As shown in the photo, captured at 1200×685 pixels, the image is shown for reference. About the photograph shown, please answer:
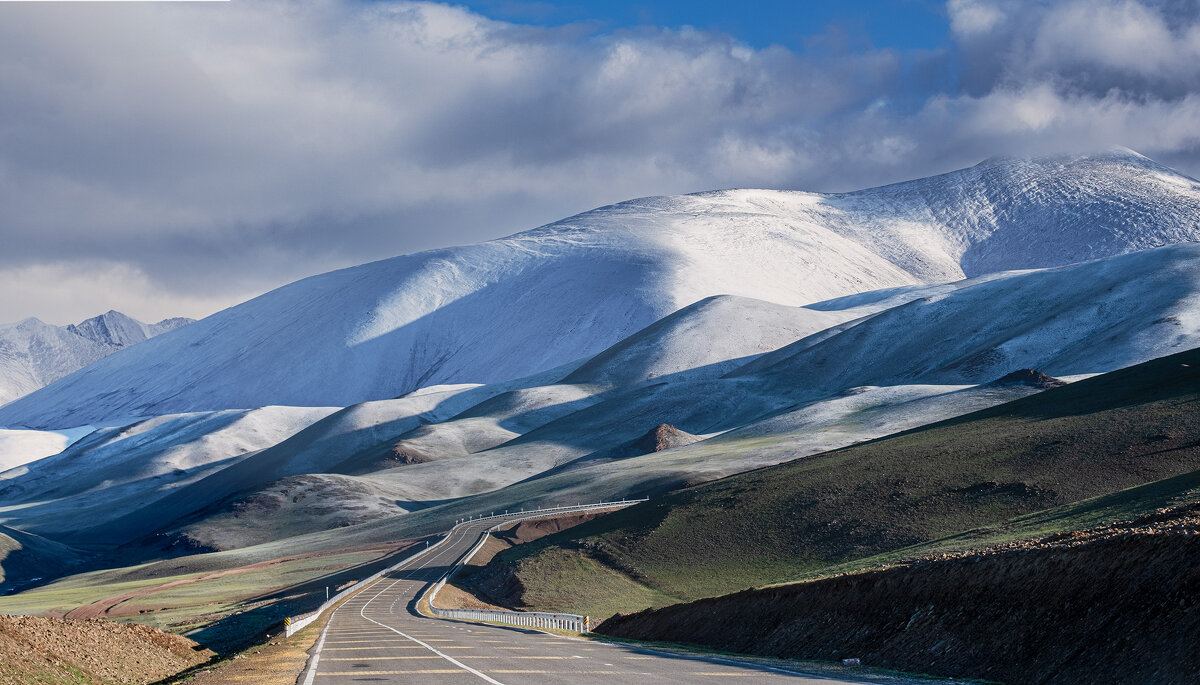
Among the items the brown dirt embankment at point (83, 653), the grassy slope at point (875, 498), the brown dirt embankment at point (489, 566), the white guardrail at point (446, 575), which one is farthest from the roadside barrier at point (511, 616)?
the brown dirt embankment at point (83, 653)

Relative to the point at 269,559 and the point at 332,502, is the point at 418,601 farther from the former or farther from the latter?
the point at 332,502

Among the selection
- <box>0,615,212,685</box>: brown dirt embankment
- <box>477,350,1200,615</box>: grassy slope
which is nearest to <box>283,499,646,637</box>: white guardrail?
<box>0,615,212,685</box>: brown dirt embankment

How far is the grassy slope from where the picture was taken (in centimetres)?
6500

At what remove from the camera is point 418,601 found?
204ft

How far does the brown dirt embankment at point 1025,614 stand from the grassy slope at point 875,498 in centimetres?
3185

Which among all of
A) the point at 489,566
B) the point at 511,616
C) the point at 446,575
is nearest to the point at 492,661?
the point at 511,616

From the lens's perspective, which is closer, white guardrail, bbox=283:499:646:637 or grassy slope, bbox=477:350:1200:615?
white guardrail, bbox=283:499:646:637

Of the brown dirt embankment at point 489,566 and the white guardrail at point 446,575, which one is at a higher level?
the white guardrail at point 446,575

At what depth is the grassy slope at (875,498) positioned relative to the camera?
65000mm

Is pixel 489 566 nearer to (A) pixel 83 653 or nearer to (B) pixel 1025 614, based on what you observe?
(A) pixel 83 653

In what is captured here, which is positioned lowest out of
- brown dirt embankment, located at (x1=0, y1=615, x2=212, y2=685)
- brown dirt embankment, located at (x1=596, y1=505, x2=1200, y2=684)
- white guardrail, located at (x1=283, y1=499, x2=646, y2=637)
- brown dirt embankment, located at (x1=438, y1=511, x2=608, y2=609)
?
brown dirt embankment, located at (x1=438, y1=511, x2=608, y2=609)

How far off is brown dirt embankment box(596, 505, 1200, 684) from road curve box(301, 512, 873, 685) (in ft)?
10.9

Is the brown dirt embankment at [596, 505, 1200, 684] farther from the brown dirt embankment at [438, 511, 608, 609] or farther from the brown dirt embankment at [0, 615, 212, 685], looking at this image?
the brown dirt embankment at [438, 511, 608, 609]

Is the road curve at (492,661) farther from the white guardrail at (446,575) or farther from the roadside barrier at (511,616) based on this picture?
the roadside barrier at (511,616)
